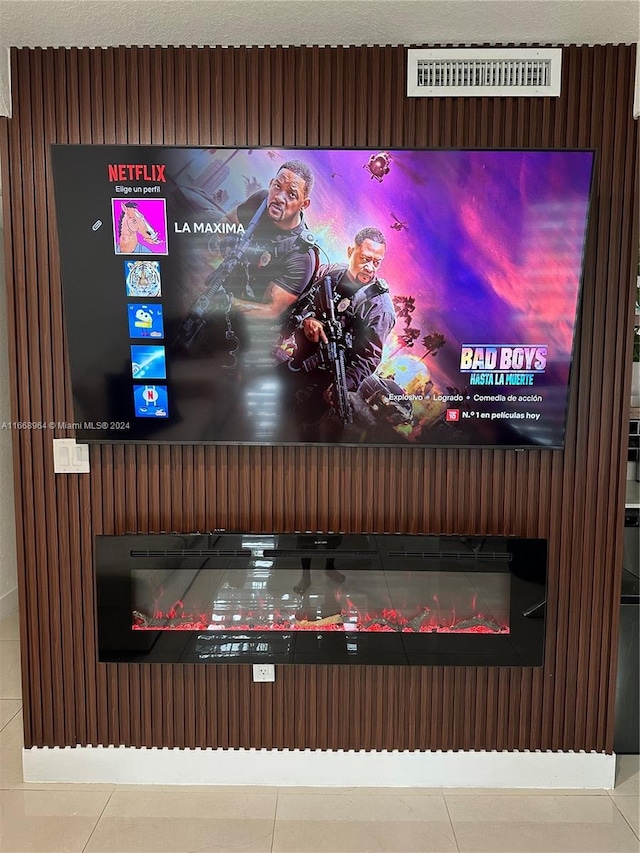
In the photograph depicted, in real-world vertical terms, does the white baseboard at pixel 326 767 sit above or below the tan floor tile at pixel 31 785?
above

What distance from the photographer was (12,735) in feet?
8.41

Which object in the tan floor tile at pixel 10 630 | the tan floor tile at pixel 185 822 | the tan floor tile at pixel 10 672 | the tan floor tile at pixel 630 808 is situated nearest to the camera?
the tan floor tile at pixel 185 822

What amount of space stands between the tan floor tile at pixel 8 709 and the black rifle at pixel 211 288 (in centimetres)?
196

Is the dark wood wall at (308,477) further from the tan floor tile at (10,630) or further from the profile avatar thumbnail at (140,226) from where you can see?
the tan floor tile at (10,630)

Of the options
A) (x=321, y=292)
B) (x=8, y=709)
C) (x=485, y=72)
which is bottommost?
(x=8, y=709)

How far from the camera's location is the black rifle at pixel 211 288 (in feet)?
6.44

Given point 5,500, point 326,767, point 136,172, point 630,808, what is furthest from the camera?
point 5,500

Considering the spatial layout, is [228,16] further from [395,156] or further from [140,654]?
[140,654]

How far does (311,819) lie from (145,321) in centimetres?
182

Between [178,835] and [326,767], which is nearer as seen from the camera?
[178,835]

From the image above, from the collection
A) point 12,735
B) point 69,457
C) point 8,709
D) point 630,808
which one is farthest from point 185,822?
point 630,808

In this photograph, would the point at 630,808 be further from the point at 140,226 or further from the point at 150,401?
the point at 140,226

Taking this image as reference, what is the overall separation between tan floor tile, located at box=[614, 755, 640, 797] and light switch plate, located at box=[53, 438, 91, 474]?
7.63 feet

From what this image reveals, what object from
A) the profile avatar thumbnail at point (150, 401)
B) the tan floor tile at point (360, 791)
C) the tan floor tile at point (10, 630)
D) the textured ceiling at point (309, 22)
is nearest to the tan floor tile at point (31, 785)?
the tan floor tile at point (360, 791)
